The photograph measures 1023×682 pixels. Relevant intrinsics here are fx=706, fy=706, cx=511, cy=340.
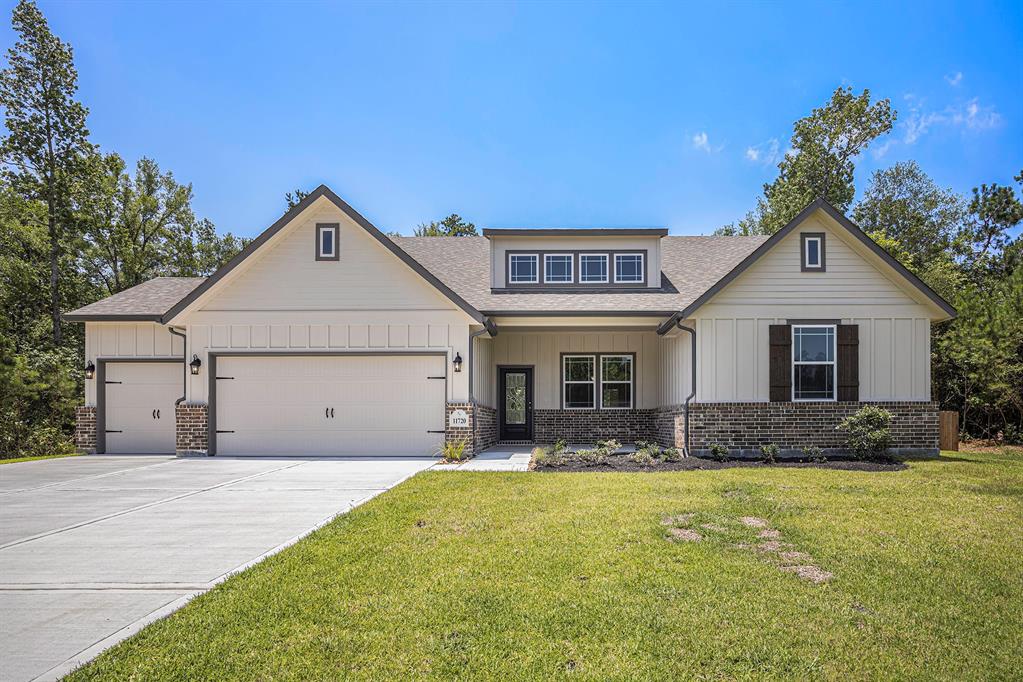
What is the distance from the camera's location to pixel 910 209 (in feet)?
121

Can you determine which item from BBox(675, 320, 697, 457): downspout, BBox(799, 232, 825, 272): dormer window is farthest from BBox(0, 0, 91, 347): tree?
BBox(799, 232, 825, 272): dormer window

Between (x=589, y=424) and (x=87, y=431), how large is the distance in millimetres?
11924

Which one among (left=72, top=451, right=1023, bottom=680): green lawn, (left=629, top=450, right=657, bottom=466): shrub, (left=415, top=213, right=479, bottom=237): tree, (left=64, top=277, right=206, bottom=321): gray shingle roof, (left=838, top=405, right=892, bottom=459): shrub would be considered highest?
(left=415, top=213, right=479, bottom=237): tree

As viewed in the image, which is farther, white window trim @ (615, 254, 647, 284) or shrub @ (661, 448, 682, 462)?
white window trim @ (615, 254, 647, 284)

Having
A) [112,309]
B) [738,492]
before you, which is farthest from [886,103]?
[112,309]

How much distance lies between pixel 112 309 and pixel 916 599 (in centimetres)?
1677

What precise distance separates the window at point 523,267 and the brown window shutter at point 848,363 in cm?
724

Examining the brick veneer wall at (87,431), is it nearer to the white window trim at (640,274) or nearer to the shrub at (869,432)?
the white window trim at (640,274)

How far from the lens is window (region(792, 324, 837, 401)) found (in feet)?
46.4

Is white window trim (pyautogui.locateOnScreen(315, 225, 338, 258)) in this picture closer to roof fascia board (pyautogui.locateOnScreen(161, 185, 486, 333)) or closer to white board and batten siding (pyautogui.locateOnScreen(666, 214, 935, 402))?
roof fascia board (pyautogui.locateOnScreen(161, 185, 486, 333))

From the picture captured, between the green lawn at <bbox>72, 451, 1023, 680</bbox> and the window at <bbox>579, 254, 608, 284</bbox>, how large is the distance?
9810 millimetres

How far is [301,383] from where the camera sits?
1528 cm

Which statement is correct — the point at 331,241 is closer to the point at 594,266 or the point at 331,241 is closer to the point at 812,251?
the point at 594,266

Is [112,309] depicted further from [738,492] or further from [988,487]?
[988,487]
